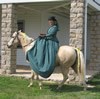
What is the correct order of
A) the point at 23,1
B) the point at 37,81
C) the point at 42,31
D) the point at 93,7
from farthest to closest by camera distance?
the point at 42,31 → the point at 93,7 → the point at 23,1 → the point at 37,81

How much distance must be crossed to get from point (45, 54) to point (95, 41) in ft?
19.2

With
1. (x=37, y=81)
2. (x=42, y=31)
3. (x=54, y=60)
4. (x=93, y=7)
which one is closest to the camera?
(x=54, y=60)

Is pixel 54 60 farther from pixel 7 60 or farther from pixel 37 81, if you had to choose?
pixel 7 60

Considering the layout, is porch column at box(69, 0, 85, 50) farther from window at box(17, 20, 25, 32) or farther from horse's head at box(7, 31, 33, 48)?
window at box(17, 20, 25, 32)

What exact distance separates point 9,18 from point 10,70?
78.8 inches

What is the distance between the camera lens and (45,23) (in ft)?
65.4

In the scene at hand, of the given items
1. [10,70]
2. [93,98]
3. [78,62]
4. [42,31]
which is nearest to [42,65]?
[78,62]

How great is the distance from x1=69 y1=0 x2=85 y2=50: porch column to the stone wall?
3.71m

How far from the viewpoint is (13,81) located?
1316 cm

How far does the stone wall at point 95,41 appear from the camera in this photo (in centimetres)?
1684

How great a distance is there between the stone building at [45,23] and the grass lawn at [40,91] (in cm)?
162

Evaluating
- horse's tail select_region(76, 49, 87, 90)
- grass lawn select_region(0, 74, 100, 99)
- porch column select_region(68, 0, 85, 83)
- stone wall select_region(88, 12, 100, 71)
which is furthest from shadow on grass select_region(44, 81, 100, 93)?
stone wall select_region(88, 12, 100, 71)

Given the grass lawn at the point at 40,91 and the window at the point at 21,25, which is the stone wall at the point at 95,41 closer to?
the grass lawn at the point at 40,91

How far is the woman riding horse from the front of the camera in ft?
37.4
